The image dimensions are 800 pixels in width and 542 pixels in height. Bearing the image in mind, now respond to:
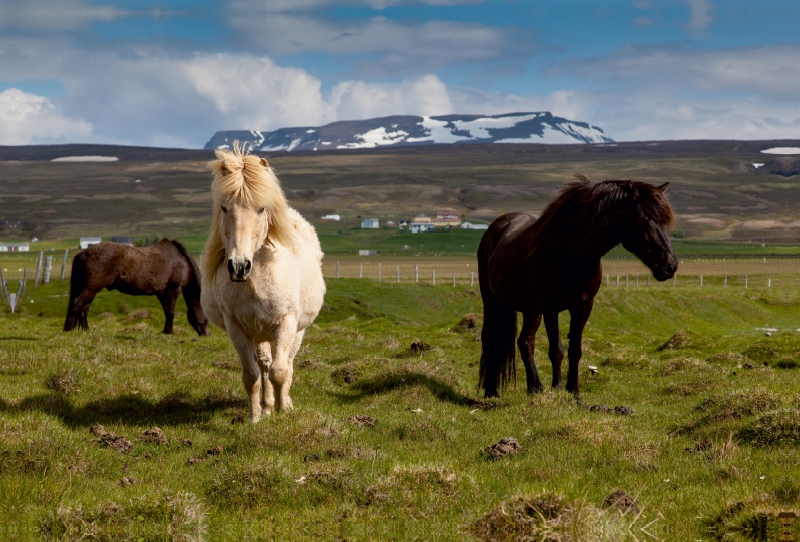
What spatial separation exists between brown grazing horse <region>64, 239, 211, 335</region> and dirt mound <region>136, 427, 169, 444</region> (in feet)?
47.5

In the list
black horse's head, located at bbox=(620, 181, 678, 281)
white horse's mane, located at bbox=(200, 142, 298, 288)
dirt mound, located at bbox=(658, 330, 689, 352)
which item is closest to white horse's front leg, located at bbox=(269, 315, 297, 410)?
white horse's mane, located at bbox=(200, 142, 298, 288)

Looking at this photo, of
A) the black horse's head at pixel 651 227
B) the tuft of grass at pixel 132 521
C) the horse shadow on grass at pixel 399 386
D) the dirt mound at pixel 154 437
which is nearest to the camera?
the tuft of grass at pixel 132 521

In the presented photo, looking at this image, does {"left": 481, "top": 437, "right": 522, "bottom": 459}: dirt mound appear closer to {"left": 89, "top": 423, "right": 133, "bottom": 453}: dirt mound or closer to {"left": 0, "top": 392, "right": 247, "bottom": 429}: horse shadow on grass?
{"left": 89, "top": 423, "right": 133, "bottom": 453}: dirt mound

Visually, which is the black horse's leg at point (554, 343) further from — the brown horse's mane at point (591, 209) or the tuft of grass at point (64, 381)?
the tuft of grass at point (64, 381)

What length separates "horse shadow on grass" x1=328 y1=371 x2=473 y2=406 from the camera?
38.5 feet

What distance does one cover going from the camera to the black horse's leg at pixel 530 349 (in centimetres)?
1190

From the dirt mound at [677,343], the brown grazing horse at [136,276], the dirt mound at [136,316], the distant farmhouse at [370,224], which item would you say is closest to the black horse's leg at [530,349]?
the dirt mound at [677,343]

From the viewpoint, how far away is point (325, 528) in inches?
215

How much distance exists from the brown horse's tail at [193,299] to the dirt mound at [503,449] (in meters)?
16.6

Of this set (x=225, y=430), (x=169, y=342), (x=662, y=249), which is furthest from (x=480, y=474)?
(x=169, y=342)

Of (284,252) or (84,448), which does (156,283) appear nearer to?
(284,252)

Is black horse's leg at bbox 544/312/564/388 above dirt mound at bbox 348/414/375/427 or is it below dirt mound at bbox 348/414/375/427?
above

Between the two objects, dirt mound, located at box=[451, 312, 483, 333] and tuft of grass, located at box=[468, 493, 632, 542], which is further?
dirt mound, located at box=[451, 312, 483, 333]

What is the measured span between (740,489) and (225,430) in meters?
5.67
